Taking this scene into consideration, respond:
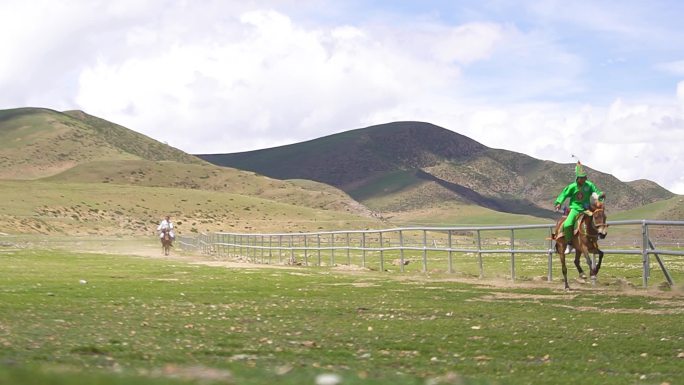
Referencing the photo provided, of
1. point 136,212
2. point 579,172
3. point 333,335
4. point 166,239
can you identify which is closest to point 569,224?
point 579,172

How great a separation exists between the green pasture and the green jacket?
72.4 inches

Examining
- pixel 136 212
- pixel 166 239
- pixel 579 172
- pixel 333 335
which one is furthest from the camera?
pixel 136 212

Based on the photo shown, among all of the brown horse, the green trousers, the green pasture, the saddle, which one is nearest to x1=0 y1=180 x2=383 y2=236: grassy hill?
the saddle

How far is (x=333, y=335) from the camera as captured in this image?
40.5ft

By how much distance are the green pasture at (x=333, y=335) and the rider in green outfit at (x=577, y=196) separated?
5.24ft

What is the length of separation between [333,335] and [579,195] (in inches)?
433

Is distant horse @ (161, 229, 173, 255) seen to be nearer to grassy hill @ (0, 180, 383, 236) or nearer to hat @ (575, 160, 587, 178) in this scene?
hat @ (575, 160, 587, 178)

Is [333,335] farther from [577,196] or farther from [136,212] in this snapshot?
[136,212]

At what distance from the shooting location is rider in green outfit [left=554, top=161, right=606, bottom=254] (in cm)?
2181

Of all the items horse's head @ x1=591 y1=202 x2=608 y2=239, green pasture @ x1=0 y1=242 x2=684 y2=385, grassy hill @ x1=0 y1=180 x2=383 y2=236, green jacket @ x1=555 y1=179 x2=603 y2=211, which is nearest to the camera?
green pasture @ x1=0 y1=242 x2=684 y2=385

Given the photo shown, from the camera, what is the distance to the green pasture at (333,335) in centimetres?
902

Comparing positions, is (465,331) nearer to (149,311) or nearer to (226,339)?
(226,339)

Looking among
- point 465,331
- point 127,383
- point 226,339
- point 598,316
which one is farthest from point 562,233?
point 127,383

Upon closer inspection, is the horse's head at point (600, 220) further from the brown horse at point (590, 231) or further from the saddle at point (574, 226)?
the saddle at point (574, 226)
